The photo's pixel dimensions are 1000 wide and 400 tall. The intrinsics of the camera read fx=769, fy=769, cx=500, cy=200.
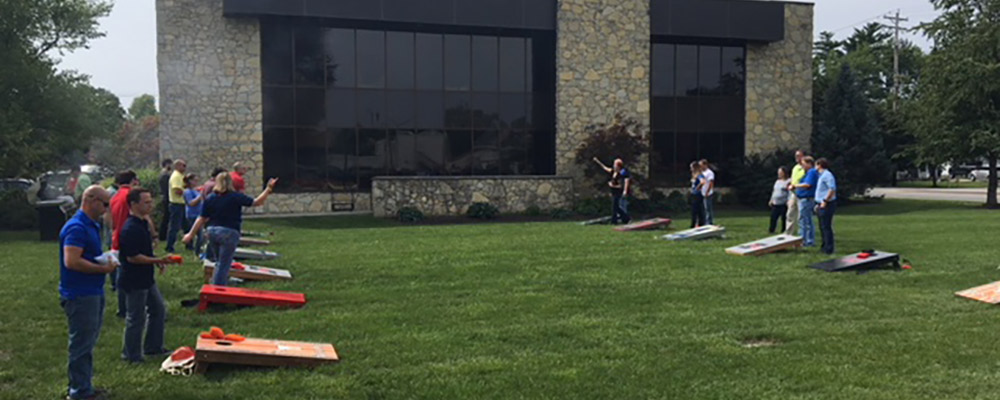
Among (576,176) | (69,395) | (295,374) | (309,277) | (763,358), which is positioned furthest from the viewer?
(576,176)

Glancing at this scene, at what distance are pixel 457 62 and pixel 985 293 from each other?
66.5 ft

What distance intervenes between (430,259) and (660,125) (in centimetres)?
1752

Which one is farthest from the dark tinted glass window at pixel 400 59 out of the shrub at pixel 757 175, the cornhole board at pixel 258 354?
the cornhole board at pixel 258 354

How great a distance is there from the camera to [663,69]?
29.2 m

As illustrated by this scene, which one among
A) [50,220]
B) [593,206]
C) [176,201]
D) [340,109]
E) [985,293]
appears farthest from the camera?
[340,109]

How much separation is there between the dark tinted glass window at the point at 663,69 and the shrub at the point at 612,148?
2.54 meters

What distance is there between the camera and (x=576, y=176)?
91.2 ft

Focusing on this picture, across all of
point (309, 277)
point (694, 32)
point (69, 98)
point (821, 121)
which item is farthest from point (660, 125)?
point (69, 98)

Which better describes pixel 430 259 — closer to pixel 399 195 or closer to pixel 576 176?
pixel 399 195

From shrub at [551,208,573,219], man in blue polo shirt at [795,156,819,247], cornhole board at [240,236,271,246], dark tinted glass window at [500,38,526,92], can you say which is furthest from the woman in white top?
dark tinted glass window at [500,38,526,92]

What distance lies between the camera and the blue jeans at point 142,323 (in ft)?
22.9

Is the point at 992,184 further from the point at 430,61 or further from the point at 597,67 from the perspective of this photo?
the point at 430,61

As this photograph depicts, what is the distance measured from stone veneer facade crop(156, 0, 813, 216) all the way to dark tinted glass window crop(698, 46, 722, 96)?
1242mm

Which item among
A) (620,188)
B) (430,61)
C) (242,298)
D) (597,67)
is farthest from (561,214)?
(242,298)
